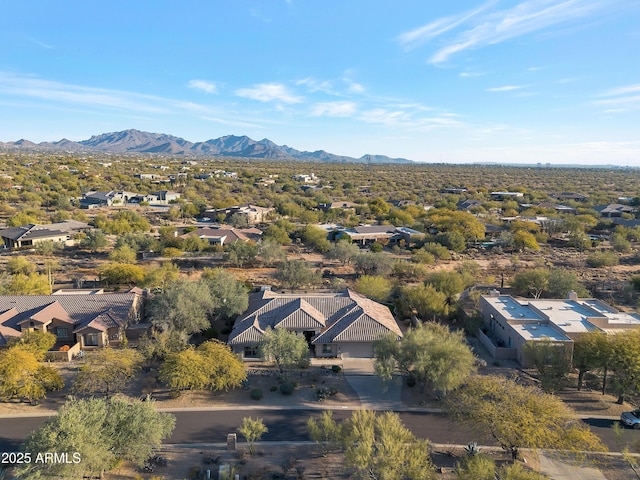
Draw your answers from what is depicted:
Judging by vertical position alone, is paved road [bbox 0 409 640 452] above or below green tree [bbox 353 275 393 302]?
below

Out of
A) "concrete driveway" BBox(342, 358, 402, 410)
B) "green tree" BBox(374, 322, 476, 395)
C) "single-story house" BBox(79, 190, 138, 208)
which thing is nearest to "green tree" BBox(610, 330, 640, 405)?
"green tree" BBox(374, 322, 476, 395)

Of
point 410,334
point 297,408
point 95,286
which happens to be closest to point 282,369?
point 297,408

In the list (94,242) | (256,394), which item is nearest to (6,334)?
(256,394)

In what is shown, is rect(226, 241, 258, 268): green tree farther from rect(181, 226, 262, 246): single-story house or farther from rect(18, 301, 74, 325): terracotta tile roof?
rect(18, 301, 74, 325): terracotta tile roof

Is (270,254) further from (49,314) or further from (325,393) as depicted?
(325,393)

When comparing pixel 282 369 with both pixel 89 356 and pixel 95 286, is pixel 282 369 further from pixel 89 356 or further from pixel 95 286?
pixel 95 286
